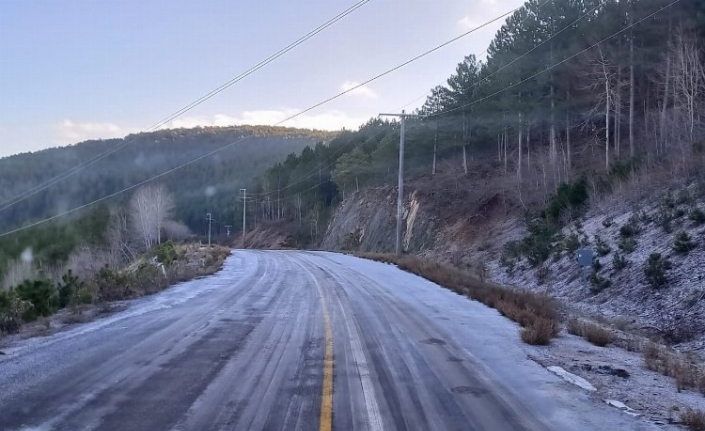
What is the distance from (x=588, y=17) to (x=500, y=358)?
3776 cm

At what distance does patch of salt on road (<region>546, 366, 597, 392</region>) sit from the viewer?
322 inches

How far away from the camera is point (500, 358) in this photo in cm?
977

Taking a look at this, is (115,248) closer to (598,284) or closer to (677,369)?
(598,284)

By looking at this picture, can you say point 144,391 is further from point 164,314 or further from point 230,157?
point 230,157

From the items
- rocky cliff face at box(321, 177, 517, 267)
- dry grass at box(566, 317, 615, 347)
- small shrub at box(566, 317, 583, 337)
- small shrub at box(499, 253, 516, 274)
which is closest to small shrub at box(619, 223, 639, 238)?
small shrub at box(499, 253, 516, 274)

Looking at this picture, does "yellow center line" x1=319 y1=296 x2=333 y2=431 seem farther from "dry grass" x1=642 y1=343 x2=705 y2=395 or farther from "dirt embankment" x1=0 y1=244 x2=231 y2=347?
"dirt embankment" x1=0 y1=244 x2=231 y2=347

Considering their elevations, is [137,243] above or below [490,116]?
below

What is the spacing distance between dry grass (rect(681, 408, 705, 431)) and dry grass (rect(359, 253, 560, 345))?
4488mm

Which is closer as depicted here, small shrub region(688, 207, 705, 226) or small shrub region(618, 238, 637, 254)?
small shrub region(688, 207, 705, 226)

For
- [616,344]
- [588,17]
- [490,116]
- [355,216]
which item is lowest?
[616,344]

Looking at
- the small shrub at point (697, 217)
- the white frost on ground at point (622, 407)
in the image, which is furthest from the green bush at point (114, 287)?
the small shrub at point (697, 217)

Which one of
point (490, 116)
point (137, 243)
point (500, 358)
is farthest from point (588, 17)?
point (137, 243)

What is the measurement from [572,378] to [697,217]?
1203 centimetres

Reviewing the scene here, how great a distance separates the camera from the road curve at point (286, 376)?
6.46 m
